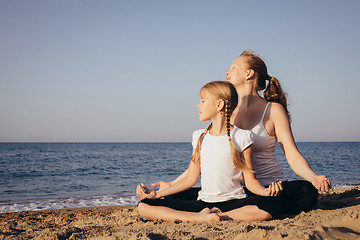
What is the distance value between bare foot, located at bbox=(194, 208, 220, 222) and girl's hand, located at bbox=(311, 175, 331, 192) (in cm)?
95

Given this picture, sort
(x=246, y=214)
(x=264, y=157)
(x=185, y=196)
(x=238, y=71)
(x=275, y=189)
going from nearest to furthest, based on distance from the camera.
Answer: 1. (x=275, y=189)
2. (x=246, y=214)
3. (x=264, y=157)
4. (x=185, y=196)
5. (x=238, y=71)

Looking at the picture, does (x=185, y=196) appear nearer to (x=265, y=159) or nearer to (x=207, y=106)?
(x=265, y=159)

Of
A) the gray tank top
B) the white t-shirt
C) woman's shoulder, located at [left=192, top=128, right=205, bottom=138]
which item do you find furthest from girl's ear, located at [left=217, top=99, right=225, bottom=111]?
the gray tank top

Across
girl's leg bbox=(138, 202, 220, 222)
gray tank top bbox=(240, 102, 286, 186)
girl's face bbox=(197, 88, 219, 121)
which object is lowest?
girl's leg bbox=(138, 202, 220, 222)

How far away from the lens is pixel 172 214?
9.82ft

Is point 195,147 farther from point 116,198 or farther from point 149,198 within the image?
point 116,198

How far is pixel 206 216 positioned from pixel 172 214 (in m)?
0.41

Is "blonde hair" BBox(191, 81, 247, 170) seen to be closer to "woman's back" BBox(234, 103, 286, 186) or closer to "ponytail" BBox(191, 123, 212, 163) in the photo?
"ponytail" BBox(191, 123, 212, 163)

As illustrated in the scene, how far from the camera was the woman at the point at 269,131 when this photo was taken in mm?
3037

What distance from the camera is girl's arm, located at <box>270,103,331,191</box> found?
300 centimetres

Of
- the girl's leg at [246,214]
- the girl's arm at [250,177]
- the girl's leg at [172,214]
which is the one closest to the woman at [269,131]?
the girl's arm at [250,177]

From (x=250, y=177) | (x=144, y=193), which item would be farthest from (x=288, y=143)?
(x=144, y=193)

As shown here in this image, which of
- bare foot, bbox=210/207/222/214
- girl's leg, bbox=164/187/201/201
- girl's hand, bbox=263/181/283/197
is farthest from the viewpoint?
girl's leg, bbox=164/187/201/201

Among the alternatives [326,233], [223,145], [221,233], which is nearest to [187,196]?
[223,145]
